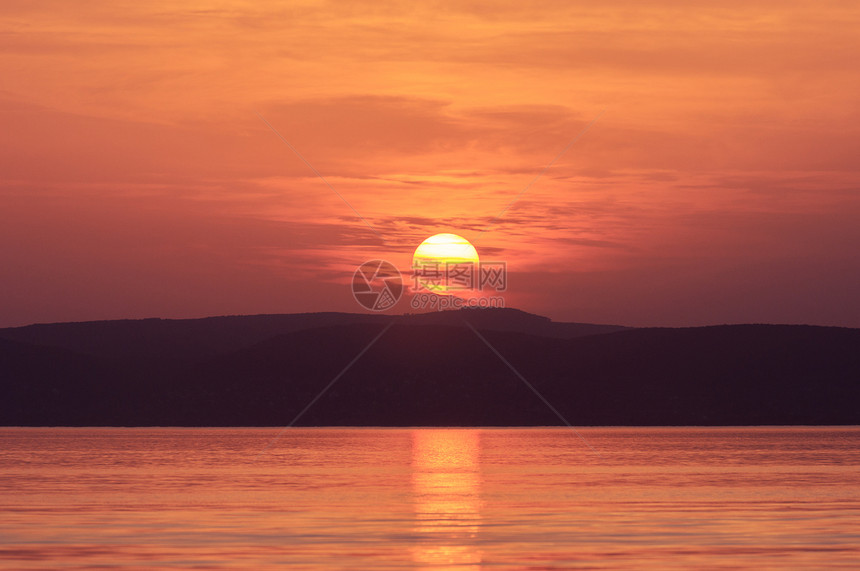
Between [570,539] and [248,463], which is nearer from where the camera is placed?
[570,539]

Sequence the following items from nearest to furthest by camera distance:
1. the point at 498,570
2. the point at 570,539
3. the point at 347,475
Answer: the point at 498,570 < the point at 570,539 < the point at 347,475

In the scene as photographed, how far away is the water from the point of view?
3250 cm

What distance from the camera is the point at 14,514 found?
4281cm

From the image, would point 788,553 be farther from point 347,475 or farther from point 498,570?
point 347,475

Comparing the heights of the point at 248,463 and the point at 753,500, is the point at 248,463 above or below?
above

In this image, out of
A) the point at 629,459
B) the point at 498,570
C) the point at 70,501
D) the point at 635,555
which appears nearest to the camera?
the point at 498,570

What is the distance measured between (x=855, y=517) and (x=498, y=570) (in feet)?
52.2

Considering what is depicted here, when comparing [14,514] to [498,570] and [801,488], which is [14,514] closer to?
[498,570]

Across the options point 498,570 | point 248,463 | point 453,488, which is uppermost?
point 248,463

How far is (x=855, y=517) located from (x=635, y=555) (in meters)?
11.9

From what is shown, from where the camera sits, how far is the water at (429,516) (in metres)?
32.5

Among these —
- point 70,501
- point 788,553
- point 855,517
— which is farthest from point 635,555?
point 70,501

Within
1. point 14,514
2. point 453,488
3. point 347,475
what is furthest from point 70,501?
point 347,475

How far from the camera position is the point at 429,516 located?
140 feet
